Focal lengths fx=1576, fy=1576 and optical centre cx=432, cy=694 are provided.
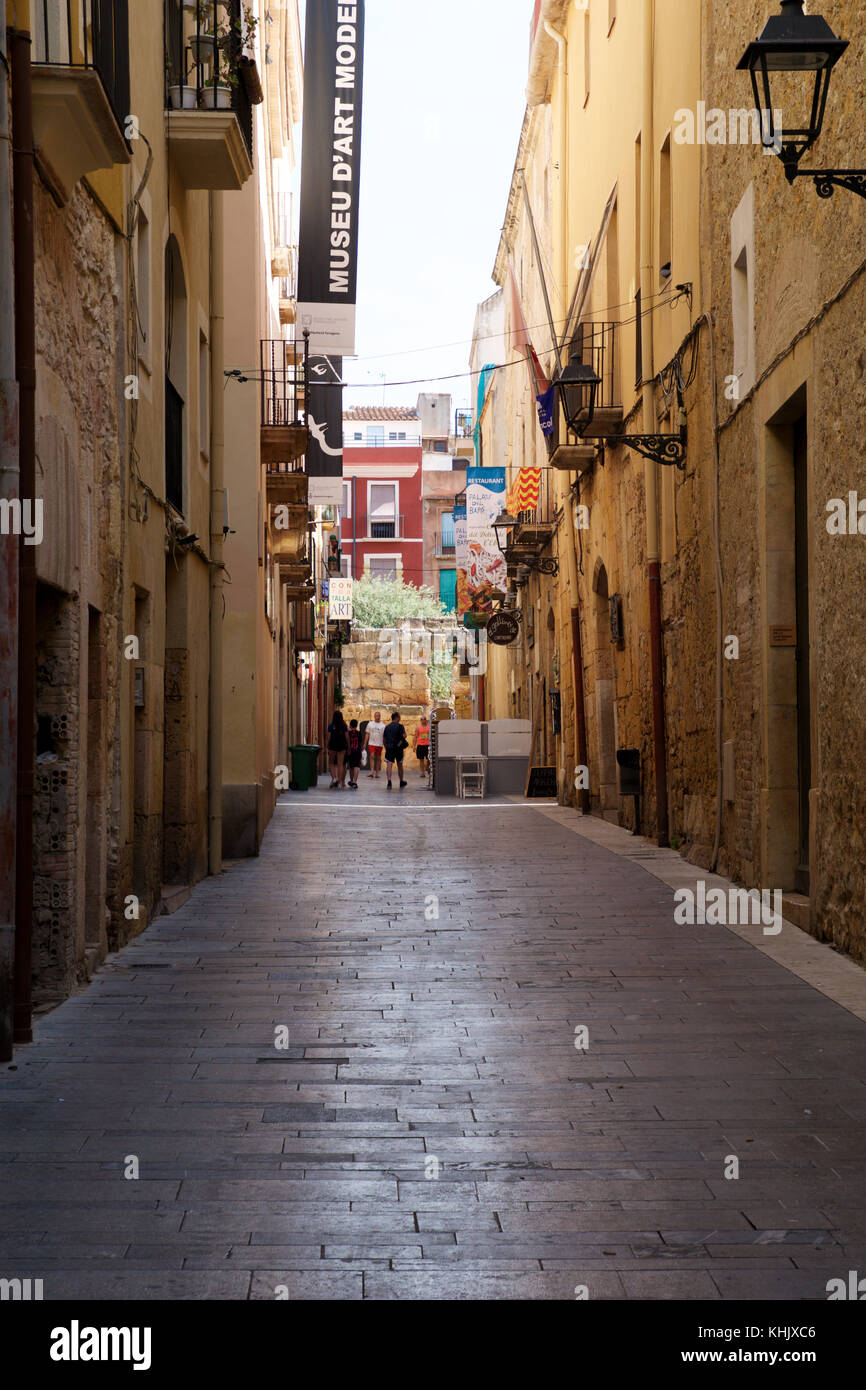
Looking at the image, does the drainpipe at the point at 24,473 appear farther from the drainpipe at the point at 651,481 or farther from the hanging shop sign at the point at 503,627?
the hanging shop sign at the point at 503,627

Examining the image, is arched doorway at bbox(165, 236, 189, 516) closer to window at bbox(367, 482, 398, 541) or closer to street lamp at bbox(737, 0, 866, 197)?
street lamp at bbox(737, 0, 866, 197)

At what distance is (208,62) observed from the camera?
39.1ft

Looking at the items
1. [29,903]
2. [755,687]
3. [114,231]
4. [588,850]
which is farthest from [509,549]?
[29,903]

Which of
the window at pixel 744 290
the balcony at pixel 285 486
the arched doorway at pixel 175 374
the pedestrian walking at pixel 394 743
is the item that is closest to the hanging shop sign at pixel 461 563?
the pedestrian walking at pixel 394 743

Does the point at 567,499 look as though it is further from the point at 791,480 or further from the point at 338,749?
the point at 791,480

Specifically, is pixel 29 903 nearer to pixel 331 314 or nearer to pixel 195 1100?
pixel 195 1100

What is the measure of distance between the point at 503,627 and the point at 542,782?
7.61 metres

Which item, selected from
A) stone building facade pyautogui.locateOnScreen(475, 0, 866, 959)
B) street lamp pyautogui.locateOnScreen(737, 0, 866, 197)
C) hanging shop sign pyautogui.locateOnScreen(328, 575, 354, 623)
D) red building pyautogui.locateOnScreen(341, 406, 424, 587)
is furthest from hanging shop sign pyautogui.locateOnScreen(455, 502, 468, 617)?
red building pyautogui.locateOnScreen(341, 406, 424, 587)

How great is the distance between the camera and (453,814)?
22.0 metres

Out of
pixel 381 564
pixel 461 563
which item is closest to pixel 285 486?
pixel 461 563

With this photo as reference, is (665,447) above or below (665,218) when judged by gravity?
below

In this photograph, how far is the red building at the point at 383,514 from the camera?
71.5 m

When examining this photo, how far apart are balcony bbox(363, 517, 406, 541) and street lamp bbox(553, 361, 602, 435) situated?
53626mm

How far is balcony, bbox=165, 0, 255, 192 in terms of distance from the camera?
11273 millimetres
